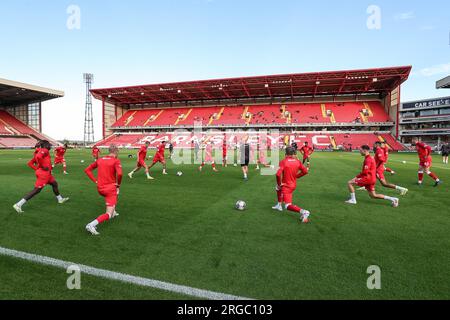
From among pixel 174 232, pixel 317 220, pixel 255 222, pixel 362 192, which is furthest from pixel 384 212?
pixel 174 232

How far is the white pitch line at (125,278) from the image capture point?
9.85 ft

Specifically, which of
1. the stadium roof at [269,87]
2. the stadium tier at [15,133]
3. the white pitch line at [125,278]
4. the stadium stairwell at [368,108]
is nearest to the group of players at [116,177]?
the white pitch line at [125,278]

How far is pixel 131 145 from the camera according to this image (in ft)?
174

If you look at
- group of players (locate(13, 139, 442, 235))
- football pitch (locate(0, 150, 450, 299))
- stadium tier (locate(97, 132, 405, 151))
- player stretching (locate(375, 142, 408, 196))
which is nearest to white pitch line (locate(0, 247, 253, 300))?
football pitch (locate(0, 150, 450, 299))

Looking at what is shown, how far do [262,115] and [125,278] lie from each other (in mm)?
54252

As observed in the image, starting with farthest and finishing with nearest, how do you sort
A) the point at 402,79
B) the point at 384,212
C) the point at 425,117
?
1. the point at 425,117
2. the point at 402,79
3. the point at 384,212

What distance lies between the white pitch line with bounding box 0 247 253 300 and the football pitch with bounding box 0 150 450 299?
83mm

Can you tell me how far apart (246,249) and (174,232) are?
64.7 inches

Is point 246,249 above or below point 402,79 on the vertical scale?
below

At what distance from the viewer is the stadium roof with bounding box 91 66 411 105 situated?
43938 millimetres

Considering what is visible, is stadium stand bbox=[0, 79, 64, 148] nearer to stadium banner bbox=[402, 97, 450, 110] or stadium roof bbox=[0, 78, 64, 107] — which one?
stadium roof bbox=[0, 78, 64, 107]
